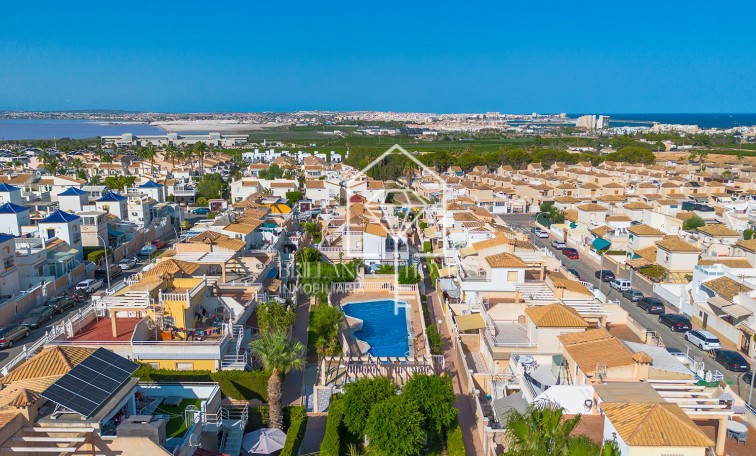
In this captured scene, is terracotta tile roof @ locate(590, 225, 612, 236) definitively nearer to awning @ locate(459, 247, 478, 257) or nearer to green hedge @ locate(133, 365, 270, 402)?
awning @ locate(459, 247, 478, 257)

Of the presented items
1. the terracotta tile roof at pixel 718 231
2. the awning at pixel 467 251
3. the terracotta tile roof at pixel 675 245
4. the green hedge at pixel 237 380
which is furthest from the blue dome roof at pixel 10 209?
the terracotta tile roof at pixel 718 231

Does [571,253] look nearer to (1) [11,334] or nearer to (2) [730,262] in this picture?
(2) [730,262]

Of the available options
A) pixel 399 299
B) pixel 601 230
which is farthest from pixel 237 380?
pixel 601 230

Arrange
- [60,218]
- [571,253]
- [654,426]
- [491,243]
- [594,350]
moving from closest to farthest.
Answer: [654,426] → [594,350] → [491,243] → [60,218] → [571,253]

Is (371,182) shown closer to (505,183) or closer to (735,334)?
(505,183)

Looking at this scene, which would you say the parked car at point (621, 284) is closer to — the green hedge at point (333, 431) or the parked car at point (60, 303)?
the green hedge at point (333, 431)

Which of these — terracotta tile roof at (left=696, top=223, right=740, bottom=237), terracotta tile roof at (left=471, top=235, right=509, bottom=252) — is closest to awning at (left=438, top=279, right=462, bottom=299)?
terracotta tile roof at (left=471, top=235, right=509, bottom=252)
